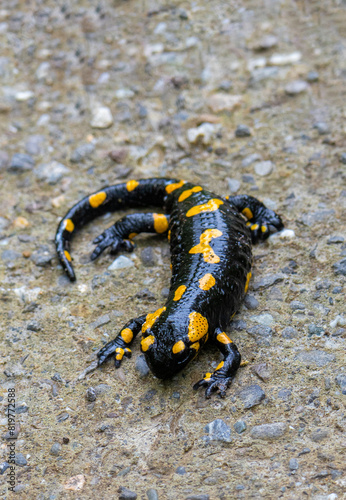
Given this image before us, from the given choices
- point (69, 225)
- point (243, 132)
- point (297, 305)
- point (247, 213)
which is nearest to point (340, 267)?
point (297, 305)

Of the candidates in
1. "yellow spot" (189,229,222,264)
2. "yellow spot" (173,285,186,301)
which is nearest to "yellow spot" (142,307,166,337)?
"yellow spot" (173,285,186,301)

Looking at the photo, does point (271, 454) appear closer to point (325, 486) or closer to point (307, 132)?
point (325, 486)

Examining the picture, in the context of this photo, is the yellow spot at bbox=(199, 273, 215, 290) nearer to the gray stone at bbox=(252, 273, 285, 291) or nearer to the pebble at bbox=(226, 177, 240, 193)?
the gray stone at bbox=(252, 273, 285, 291)

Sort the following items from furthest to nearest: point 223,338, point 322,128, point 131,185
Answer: point 322,128
point 131,185
point 223,338

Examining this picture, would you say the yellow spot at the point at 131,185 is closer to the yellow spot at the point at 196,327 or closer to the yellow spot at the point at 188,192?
the yellow spot at the point at 188,192

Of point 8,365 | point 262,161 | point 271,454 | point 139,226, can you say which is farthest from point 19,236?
point 271,454

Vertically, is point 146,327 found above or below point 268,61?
below

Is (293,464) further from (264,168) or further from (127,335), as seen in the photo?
(264,168)
